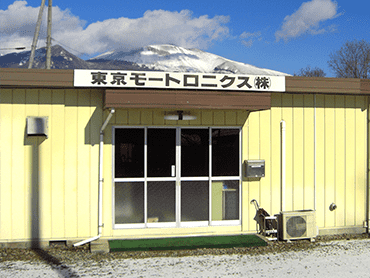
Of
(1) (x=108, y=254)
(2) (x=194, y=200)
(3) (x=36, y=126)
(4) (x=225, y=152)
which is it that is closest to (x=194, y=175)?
(2) (x=194, y=200)

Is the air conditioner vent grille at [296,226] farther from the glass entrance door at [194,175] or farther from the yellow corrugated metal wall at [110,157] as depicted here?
the glass entrance door at [194,175]

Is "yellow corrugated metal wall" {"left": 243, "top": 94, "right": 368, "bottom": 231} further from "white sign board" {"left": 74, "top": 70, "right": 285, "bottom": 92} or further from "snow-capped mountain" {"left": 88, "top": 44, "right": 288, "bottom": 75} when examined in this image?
"snow-capped mountain" {"left": 88, "top": 44, "right": 288, "bottom": 75}

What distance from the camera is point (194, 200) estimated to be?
278 inches

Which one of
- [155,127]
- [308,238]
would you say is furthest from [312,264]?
[155,127]

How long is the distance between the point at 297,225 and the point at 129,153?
350 cm

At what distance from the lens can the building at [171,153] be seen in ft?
21.1

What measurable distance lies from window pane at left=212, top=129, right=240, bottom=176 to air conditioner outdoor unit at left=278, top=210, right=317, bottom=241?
1261 millimetres

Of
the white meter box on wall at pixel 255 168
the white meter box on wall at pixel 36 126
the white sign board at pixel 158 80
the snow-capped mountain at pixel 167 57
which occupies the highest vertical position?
the snow-capped mountain at pixel 167 57

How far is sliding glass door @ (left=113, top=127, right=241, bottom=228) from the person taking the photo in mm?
6848

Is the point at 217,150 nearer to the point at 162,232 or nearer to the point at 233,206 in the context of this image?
the point at 233,206

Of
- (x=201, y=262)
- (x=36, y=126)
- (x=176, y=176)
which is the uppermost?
(x=36, y=126)

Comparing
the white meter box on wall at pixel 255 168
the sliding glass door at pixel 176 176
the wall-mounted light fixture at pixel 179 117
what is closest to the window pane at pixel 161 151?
the sliding glass door at pixel 176 176

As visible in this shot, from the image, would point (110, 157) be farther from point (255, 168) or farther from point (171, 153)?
point (255, 168)

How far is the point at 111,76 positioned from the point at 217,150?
8.20 feet
